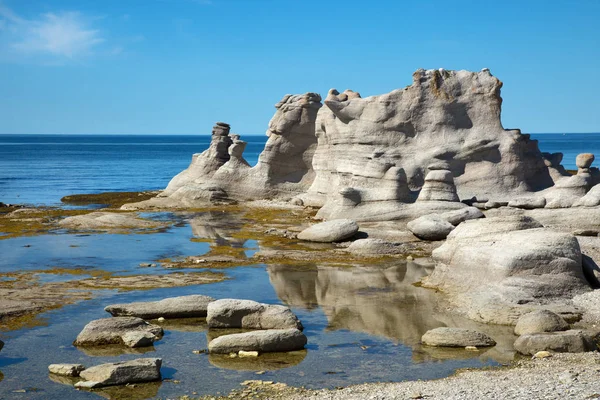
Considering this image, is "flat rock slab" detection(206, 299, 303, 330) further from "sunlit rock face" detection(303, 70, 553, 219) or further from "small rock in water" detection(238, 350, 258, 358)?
"sunlit rock face" detection(303, 70, 553, 219)

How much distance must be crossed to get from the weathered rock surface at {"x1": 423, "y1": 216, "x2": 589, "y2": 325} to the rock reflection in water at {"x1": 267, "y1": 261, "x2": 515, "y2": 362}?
0.51 metres

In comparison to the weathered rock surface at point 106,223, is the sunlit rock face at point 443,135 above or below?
above

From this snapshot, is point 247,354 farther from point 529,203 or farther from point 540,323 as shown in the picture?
point 529,203

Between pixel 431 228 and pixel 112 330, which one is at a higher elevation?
pixel 431 228

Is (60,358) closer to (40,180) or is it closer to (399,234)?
(399,234)

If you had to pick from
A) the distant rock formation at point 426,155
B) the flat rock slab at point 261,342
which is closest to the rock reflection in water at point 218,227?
the distant rock formation at point 426,155

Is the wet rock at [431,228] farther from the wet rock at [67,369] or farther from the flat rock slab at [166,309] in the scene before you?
the wet rock at [67,369]

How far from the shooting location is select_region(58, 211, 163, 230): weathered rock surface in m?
33.1

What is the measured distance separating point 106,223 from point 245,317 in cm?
1860

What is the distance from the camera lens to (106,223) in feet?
110

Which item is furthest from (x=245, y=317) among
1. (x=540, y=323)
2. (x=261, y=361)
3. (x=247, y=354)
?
(x=540, y=323)

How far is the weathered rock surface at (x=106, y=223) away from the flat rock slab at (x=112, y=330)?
17.5 metres

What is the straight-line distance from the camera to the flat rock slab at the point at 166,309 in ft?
56.0

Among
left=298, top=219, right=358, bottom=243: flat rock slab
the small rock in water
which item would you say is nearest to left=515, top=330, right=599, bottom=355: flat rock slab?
the small rock in water
